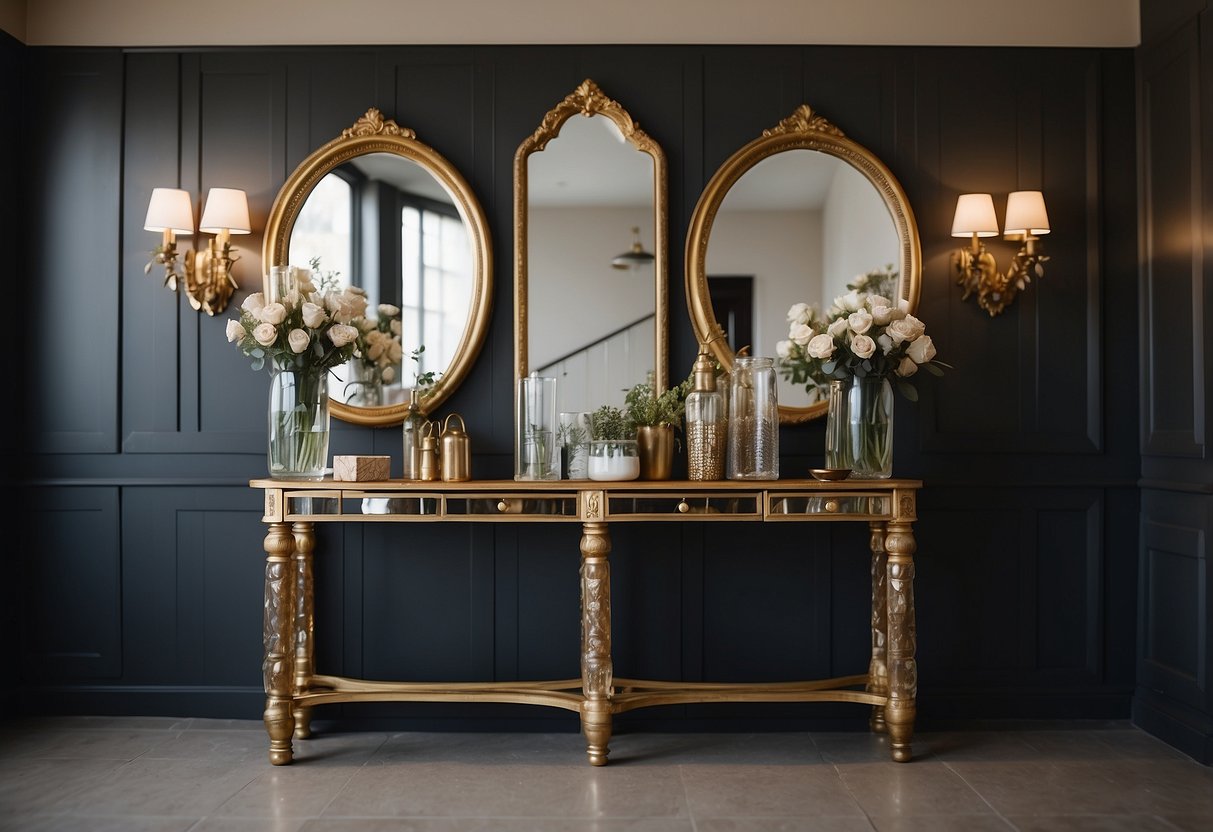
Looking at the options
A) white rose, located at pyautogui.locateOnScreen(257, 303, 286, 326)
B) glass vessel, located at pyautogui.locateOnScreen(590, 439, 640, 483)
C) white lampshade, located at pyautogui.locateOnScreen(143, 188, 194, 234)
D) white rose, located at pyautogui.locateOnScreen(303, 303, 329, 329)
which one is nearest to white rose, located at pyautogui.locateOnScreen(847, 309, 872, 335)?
glass vessel, located at pyautogui.locateOnScreen(590, 439, 640, 483)

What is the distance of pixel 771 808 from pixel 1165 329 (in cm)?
232

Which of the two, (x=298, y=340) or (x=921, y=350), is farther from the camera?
(x=921, y=350)

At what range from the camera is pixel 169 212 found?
11.9ft

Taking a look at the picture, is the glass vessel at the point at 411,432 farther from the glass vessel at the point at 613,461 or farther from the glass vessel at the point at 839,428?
the glass vessel at the point at 839,428

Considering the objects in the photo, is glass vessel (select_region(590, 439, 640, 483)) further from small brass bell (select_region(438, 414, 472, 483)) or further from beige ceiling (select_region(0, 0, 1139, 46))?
beige ceiling (select_region(0, 0, 1139, 46))

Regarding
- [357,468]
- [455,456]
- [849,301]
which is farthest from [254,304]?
[849,301]

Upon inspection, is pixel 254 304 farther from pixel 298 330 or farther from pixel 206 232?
pixel 206 232

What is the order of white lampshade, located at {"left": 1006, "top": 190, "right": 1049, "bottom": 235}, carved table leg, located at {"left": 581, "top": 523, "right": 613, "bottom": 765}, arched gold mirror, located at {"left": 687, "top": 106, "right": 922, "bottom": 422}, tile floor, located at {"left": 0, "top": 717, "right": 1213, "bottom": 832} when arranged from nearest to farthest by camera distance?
1. tile floor, located at {"left": 0, "top": 717, "right": 1213, "bottom": 832}
2. carved table leg, located at {"left": 581, "top": 523, "right": 613, "bottom": 765}
3. white lampshade, located at {"left": 1006, "top": 190, "right": 1049, "bottom": 235}
4. arched gold mirror, located at {"left": 687, "top": 106, "right": 922, "bottom": 422}

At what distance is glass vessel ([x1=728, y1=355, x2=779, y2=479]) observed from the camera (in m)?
3.39

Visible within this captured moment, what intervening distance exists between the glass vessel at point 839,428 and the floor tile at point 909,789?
1.04 metres

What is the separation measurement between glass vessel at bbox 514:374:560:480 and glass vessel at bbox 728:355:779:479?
0.64m

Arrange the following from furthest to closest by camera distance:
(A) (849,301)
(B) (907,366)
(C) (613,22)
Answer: (C) (613,22), (A) (849,301), (B) (907,366)

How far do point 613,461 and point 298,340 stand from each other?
1.15 m

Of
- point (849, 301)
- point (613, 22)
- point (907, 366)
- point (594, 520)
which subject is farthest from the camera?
point (613, 22)
